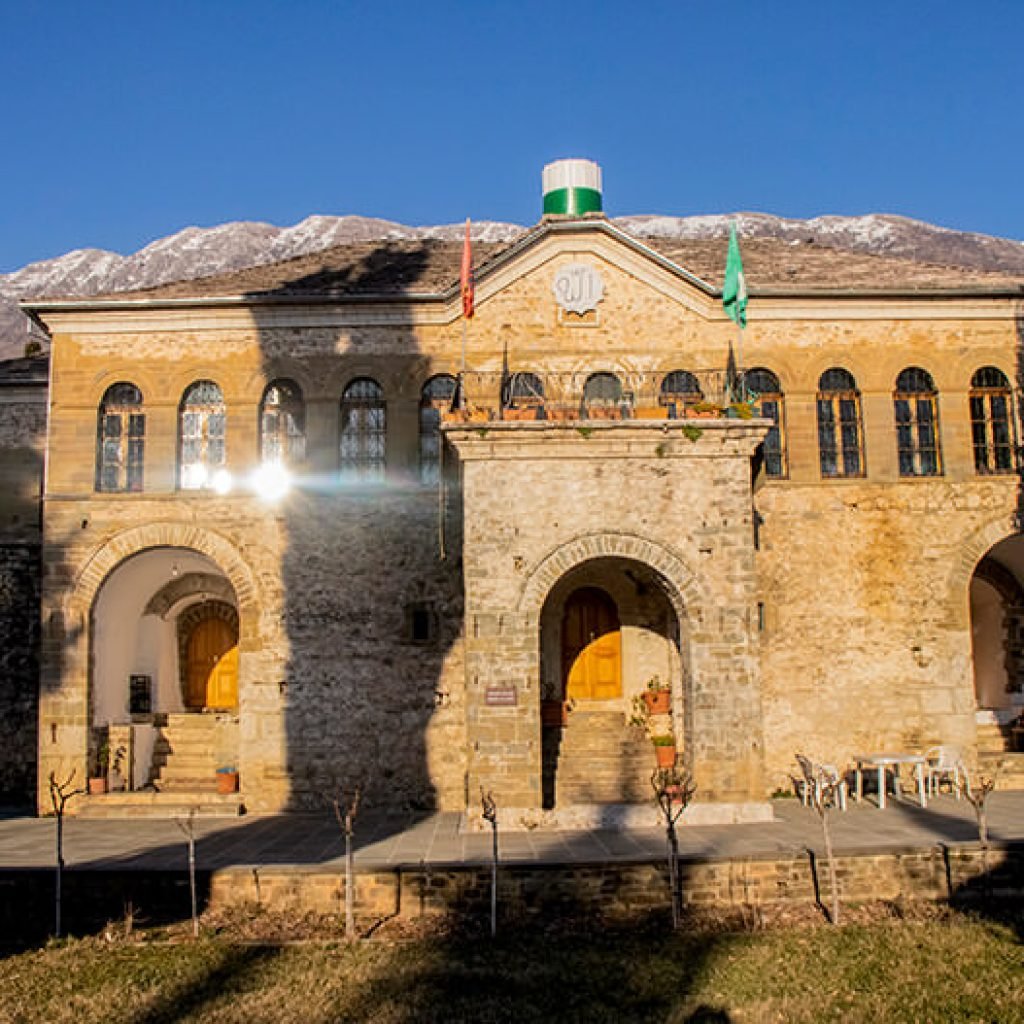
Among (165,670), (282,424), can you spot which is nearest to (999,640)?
(282,424)

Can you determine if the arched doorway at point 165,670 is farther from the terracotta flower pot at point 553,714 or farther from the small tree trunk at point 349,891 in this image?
the small tree trunk at point 349,891

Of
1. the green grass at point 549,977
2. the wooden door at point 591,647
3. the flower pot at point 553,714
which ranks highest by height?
the wooden door at point 591,647

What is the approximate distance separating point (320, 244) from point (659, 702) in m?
91.4

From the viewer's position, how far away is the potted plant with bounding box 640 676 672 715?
17.1 metres

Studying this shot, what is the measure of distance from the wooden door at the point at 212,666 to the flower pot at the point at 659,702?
8676 millimetres

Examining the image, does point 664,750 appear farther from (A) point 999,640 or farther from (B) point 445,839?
(A) point 999,640

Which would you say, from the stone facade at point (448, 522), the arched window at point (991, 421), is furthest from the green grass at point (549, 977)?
the arched window at point (991, 421)

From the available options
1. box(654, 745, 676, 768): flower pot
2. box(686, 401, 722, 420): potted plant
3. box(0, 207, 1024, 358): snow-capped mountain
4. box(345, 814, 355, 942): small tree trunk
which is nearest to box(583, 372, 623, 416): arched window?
box(686, 401, 722, 420): potted plant

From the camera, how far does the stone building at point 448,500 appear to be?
17.3 metres

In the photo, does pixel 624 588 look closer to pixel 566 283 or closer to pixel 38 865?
pixel 566 283

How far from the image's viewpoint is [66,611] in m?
17.5

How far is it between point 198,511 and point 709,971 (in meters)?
12.1

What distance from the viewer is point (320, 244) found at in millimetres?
100250

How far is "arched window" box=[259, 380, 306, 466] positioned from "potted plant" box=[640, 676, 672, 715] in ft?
25.1
